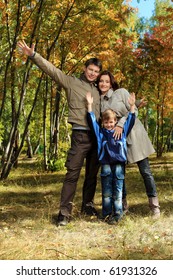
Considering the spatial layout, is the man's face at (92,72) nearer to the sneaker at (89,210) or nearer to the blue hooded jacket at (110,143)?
the blue hooded jacket at (110,143)

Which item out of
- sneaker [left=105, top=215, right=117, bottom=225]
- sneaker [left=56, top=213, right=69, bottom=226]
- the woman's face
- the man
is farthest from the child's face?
sneaker [left=56, top=213, right=69, bottom=226]

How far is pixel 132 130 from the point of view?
5.02m

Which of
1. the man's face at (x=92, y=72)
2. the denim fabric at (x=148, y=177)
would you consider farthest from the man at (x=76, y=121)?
the denim fabric at (x=148, y=177)

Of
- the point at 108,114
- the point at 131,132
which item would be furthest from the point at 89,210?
the point at 108,114

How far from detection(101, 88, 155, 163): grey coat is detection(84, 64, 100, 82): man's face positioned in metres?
0.29

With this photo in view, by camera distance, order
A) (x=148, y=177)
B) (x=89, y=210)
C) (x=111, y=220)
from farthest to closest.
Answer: (x=89, y=210)
(x=148, y=177)
(x=111, y=220)

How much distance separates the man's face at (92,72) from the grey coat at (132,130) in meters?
0.29

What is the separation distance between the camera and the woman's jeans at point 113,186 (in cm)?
488

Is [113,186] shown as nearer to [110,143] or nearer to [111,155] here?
[111,155]

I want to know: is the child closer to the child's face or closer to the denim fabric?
the child's face

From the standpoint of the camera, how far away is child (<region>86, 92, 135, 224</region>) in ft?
15.9

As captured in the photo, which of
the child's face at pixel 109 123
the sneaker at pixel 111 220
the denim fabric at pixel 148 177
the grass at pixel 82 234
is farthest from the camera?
the denim fabric at pixel 148 177

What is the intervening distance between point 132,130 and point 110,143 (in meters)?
0.38
